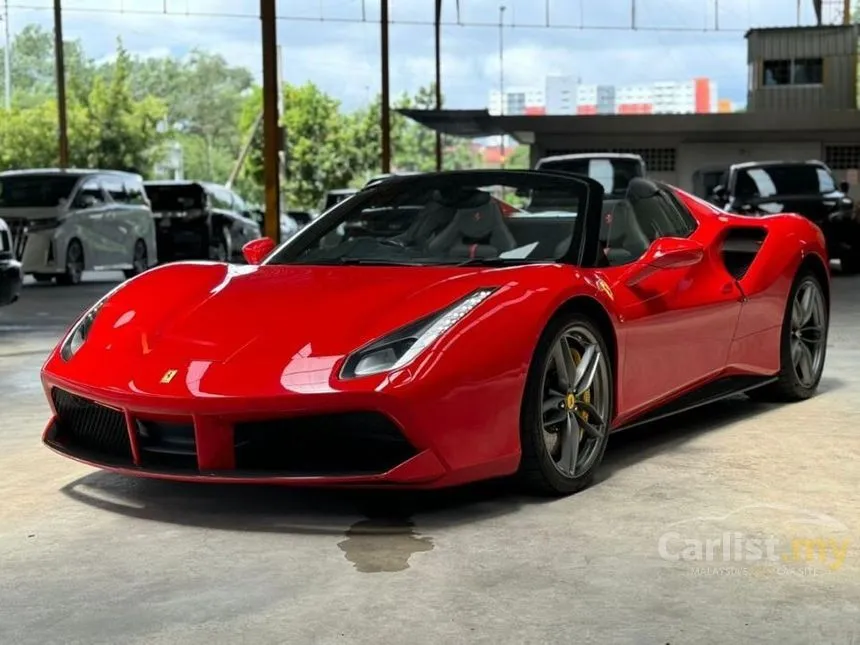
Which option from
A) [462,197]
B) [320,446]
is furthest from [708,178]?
[320,446]

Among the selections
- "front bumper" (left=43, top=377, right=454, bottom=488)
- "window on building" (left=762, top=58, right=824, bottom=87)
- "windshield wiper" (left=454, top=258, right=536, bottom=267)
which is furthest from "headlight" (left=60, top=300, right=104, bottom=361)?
"window on building" (left=762, top=58, right=824, bottom=87)

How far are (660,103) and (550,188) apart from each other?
179m

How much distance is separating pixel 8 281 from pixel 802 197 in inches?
464

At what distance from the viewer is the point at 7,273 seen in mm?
9977

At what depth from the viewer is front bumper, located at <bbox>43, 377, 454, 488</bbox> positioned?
3895 mm

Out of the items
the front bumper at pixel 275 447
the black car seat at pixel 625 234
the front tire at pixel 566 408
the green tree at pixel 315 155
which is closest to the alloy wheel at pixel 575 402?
the front tire at pixel 566 408

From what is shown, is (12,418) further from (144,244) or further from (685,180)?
(685,180)

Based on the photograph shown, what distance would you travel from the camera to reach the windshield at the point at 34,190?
1764 cm

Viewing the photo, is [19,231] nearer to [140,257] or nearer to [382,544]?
[140,257]

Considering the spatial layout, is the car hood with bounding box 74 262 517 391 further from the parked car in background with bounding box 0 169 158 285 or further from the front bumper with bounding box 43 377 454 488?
the parked car in background with bounding box 0 169 158 285

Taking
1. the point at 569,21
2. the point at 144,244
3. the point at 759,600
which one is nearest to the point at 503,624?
the point at 759,600

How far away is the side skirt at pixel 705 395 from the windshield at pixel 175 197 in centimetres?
1887

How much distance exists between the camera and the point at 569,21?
33.7 m

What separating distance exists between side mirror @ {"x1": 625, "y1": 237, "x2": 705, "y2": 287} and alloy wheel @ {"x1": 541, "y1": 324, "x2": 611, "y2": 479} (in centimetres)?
51
